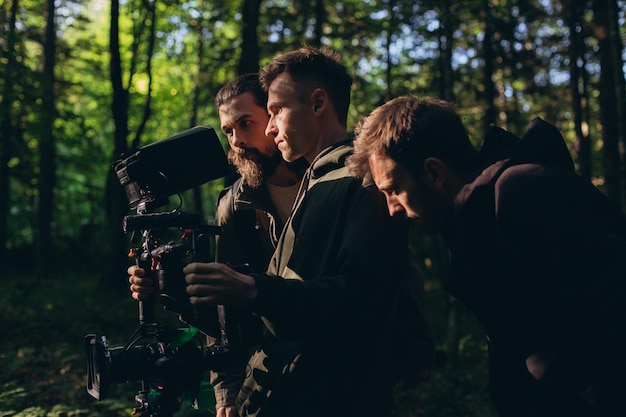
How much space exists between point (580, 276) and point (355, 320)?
0.78 metres

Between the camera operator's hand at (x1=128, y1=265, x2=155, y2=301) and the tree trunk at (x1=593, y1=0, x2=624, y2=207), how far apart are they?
32.5 feet

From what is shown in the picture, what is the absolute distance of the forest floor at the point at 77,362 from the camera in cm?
698

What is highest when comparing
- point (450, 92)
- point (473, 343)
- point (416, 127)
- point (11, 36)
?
point (11, 36)

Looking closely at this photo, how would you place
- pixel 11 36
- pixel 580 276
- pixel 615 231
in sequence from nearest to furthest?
pixel 580 276 → pixel 615 231 → pixel 11 36

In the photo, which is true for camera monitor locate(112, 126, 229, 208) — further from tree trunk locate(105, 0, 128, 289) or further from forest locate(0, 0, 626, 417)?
tree trunk locate(105, 0, 128, 289)

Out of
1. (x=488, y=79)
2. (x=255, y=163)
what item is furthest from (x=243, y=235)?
(x=488, y=79)

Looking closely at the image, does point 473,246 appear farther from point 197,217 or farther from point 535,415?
point 197,217

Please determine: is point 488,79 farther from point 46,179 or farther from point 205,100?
point 46,179

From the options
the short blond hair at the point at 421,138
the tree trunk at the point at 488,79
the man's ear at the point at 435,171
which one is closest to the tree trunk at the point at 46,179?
the tree trunk at the point at 488,79

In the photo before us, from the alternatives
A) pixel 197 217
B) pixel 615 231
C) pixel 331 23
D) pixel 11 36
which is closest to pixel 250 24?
pixel 11 36

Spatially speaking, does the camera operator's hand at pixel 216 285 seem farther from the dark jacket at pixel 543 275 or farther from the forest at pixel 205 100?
the forest at pixel 205 100

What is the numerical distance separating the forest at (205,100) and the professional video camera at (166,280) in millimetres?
4507

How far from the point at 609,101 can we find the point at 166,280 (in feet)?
39.9

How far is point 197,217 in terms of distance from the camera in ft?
7.90
